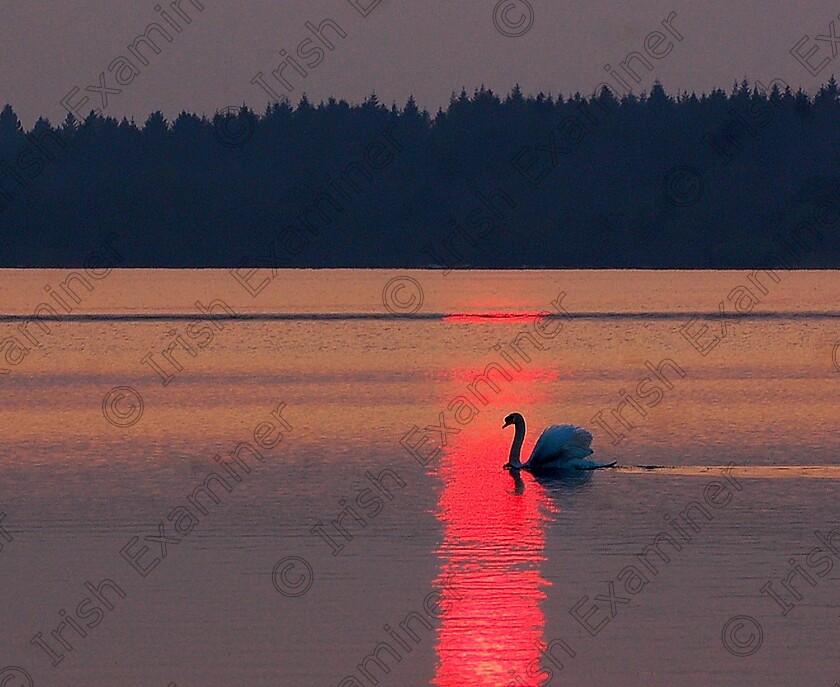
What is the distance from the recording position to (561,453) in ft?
89.2

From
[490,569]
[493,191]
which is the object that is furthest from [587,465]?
[493,191]

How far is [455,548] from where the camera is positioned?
2009cm

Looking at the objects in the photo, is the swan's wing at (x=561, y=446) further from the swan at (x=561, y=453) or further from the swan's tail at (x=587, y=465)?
the swan's tail at (x=587, y=465)

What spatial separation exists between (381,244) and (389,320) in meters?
93.5

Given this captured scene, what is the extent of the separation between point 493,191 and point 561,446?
156536mm

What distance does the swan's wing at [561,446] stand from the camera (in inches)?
1069

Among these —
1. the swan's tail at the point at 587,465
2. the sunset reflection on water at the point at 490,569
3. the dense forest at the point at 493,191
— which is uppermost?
the dense forest at the point at 493,191

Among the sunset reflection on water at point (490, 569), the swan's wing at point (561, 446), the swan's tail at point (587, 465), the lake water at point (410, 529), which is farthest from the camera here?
the swan's wing at point (561, 446)

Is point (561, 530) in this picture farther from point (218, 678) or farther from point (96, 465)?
point (96, 465)

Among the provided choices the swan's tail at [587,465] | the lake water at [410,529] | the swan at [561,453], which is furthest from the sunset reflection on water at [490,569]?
the swan's tail at [587,465]

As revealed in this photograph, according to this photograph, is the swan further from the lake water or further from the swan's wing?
the lake water

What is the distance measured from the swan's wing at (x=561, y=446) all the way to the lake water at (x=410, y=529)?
60cm

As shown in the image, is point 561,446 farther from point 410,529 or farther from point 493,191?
point 493,191

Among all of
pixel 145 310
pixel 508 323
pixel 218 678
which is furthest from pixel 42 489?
pixel 145 310
